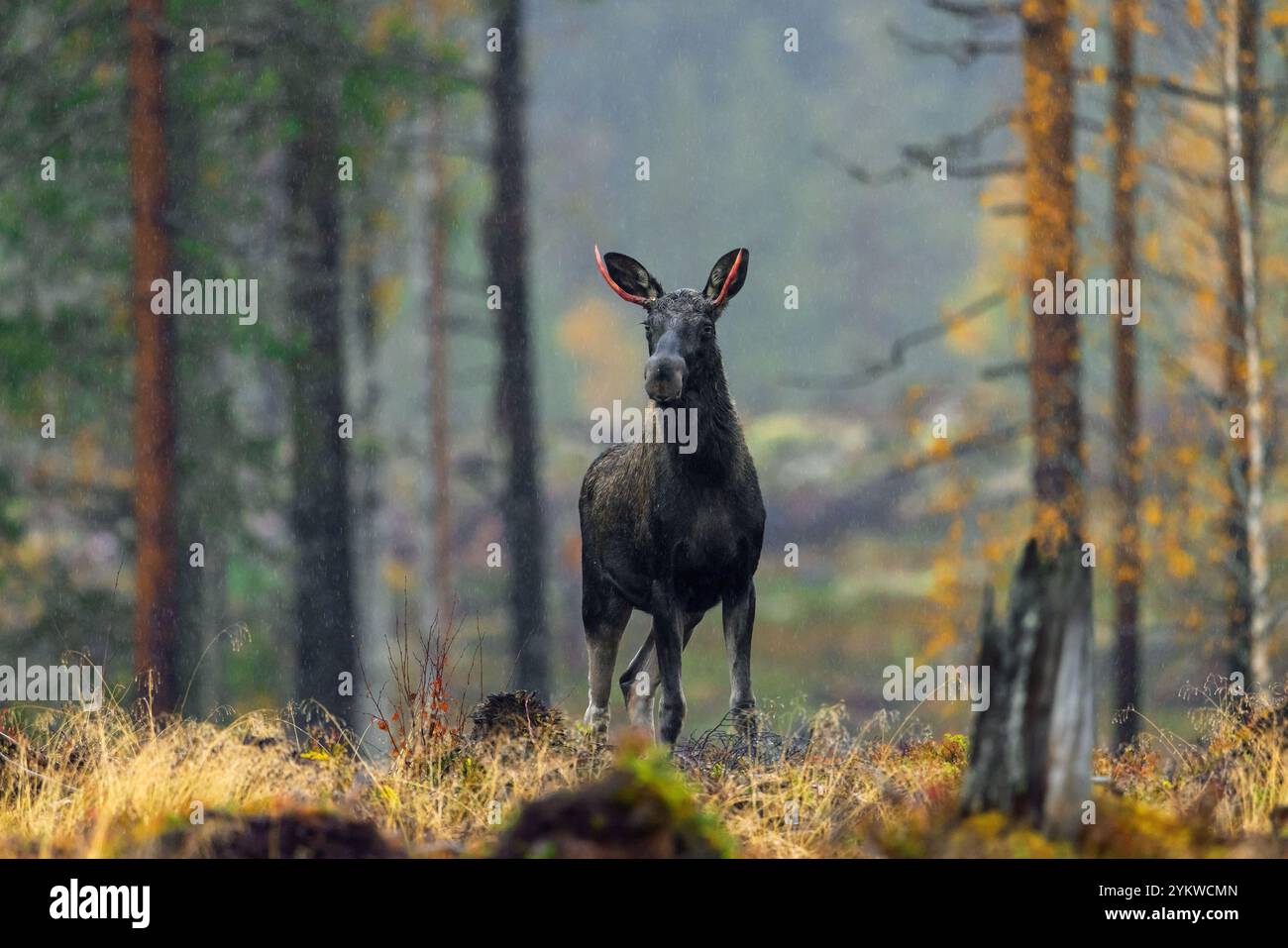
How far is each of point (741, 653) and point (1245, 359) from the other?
9.03 meters

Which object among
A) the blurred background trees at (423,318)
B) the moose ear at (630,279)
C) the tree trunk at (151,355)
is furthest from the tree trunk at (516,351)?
the moose ear at (630,279)

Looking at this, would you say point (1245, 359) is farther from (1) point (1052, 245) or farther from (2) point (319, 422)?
(2) point (319, 422)

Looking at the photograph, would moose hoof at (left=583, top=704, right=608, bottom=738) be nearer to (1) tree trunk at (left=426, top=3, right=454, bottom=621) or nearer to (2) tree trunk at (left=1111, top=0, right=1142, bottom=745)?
(2) tree trunk at (left=1111, top=0, right=1142, bottom=745)

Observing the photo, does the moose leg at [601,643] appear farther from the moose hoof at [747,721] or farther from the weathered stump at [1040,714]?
the weathered stump at [1040,714]

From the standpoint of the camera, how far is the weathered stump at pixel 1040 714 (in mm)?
5773

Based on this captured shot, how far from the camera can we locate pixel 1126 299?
1630 cm

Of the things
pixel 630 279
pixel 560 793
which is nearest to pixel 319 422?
pixel 630 279

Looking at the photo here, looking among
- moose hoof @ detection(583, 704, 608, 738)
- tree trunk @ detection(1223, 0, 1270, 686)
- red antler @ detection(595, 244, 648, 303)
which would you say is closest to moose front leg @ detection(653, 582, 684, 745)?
moose hoof @ detection(583, 704, 608, 738)

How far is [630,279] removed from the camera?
926 centimetres

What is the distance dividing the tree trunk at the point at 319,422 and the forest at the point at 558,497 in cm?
5

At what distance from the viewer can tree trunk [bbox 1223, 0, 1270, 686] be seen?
50.6 feet

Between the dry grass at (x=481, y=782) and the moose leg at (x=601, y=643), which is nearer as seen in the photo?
the dry grass at (x=481, y=782)
